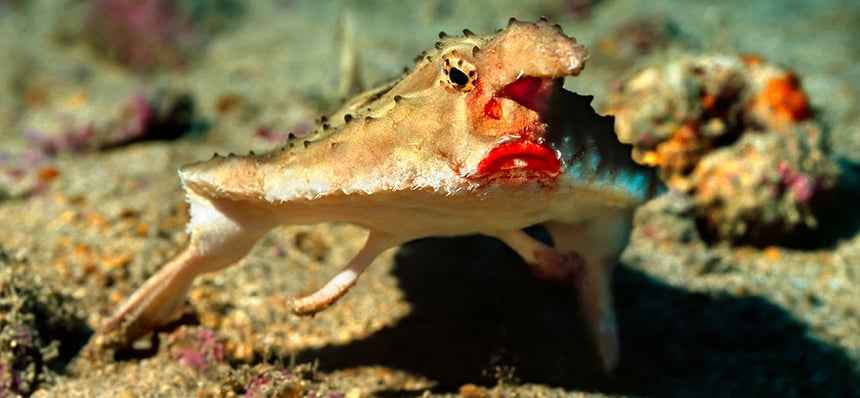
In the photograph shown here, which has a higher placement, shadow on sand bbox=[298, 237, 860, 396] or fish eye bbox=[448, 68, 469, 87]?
fish eye bbox=[448, 68, 469, 87]

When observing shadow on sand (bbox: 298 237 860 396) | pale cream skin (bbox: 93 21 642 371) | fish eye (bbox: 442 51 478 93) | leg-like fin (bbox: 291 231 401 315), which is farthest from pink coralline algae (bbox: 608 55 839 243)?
fish eye (bbox: 442 51 478 93)

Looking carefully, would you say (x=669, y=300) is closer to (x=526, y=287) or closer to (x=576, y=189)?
(x=526, y=287)

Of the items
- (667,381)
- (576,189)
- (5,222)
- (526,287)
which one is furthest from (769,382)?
(5,222)

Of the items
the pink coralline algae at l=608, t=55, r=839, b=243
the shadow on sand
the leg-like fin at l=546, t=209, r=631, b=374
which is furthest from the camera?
the pink coralline algae at l=608, t=55, r=839, b=243

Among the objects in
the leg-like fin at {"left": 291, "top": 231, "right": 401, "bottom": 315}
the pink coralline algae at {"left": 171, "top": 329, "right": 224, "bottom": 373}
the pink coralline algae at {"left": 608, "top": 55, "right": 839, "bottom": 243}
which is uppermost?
the pink coralline algae at {"left": 608, "top": 55, "right": 839, "bottom": 243}

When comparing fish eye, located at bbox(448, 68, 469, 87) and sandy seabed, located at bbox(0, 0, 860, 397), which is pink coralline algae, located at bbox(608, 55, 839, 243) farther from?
fish eye, located at bbox(448, 68, 469, 87)

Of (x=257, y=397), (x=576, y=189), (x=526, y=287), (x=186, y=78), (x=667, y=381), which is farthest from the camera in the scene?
(x=186, y=78)

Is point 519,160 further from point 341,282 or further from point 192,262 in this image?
point 192,262

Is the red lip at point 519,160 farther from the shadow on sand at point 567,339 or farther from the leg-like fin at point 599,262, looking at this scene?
the shadow on sand at point 567,339
